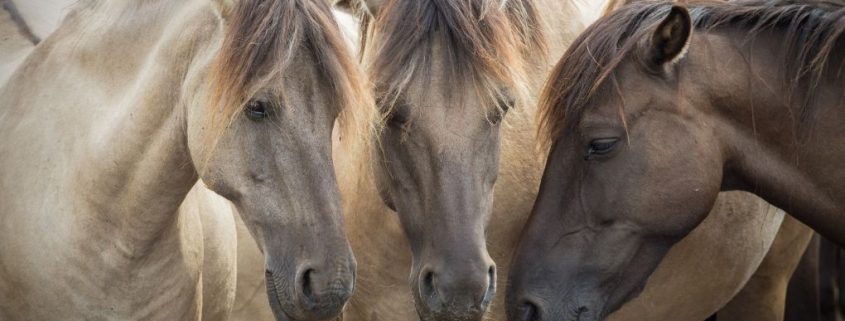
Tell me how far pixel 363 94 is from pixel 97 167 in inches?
34.3

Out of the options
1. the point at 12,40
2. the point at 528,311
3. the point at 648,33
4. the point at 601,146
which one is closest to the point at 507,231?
the point at 528,311

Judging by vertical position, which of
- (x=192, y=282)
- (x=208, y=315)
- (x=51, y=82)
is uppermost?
(x=51, y=82)

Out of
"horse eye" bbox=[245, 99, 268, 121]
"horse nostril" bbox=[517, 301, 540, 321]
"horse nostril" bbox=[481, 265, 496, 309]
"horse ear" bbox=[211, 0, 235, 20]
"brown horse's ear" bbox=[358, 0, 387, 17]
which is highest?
"horse ear" bbox=[211, 0, 235, 20]

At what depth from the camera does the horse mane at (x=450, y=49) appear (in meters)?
3.74

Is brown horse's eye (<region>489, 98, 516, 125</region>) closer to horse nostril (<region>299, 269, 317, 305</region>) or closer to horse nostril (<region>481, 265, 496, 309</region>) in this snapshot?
horse nostril (<region>481, 265, 496, 309</region>)

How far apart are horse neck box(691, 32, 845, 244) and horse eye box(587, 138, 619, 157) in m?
0.32

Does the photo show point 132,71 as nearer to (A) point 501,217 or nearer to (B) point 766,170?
(A) point 501,217

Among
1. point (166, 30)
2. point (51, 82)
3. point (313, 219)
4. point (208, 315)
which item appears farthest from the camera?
point (208, 315)

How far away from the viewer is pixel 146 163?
373cm

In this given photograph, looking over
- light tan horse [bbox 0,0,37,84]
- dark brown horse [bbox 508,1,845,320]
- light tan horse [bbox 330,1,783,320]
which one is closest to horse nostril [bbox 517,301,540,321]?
dark brown horse [bbox 508,1,845,320]

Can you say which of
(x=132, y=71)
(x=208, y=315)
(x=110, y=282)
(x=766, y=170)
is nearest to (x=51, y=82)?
(x=132, y=71)

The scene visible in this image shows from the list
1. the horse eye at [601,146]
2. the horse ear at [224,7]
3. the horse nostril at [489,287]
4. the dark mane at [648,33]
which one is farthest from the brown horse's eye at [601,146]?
the horse ear at [224,7]

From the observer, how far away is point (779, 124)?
3.82m

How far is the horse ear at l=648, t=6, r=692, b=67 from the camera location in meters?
3.70
